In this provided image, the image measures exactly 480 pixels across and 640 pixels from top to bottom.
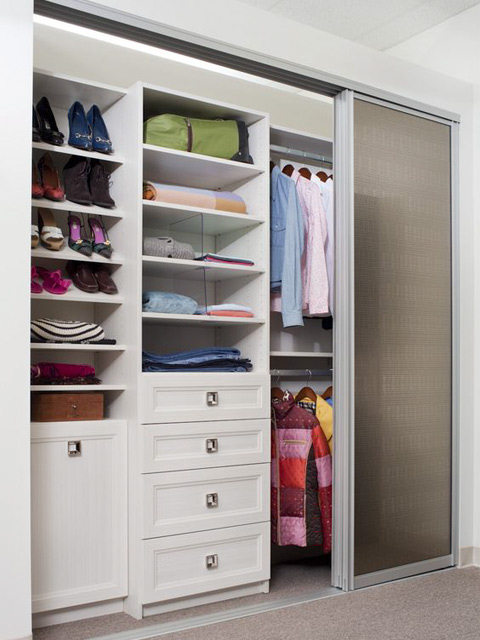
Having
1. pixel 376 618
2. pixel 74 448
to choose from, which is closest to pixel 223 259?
pixel 74 448

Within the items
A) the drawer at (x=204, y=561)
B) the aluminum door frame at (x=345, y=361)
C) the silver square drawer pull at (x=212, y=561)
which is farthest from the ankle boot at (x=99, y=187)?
the silver square drawer pull at (x=212, y=561)

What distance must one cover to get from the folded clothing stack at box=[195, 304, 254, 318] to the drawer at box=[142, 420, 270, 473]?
1.53ft

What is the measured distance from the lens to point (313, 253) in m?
3.44

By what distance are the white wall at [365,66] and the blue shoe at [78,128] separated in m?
0.47

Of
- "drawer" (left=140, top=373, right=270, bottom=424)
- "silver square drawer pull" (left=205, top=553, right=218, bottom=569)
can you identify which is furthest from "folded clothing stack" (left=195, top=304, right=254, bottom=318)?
"silver square drawer pull" (left=205, top=553, right=218, bottom=569)

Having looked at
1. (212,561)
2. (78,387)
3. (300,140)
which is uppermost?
(300,140)

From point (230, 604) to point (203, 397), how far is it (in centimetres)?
87

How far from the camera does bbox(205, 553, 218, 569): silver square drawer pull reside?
299 centimetres

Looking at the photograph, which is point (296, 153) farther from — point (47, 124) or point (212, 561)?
point (212, 561)

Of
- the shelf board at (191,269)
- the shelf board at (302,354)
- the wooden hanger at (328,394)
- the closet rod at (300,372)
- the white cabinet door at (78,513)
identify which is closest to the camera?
the white cabinet door at (78,513)

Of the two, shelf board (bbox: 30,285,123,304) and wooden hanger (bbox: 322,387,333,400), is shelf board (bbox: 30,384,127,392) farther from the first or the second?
wooden hanger (bbox: 322,387,333,400)

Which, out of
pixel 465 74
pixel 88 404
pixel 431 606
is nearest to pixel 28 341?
pixel 88 404

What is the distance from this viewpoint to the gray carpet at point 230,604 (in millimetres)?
2699

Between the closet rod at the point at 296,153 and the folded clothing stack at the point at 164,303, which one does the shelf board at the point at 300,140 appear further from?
the folded clothing stack at the point at 164,303
